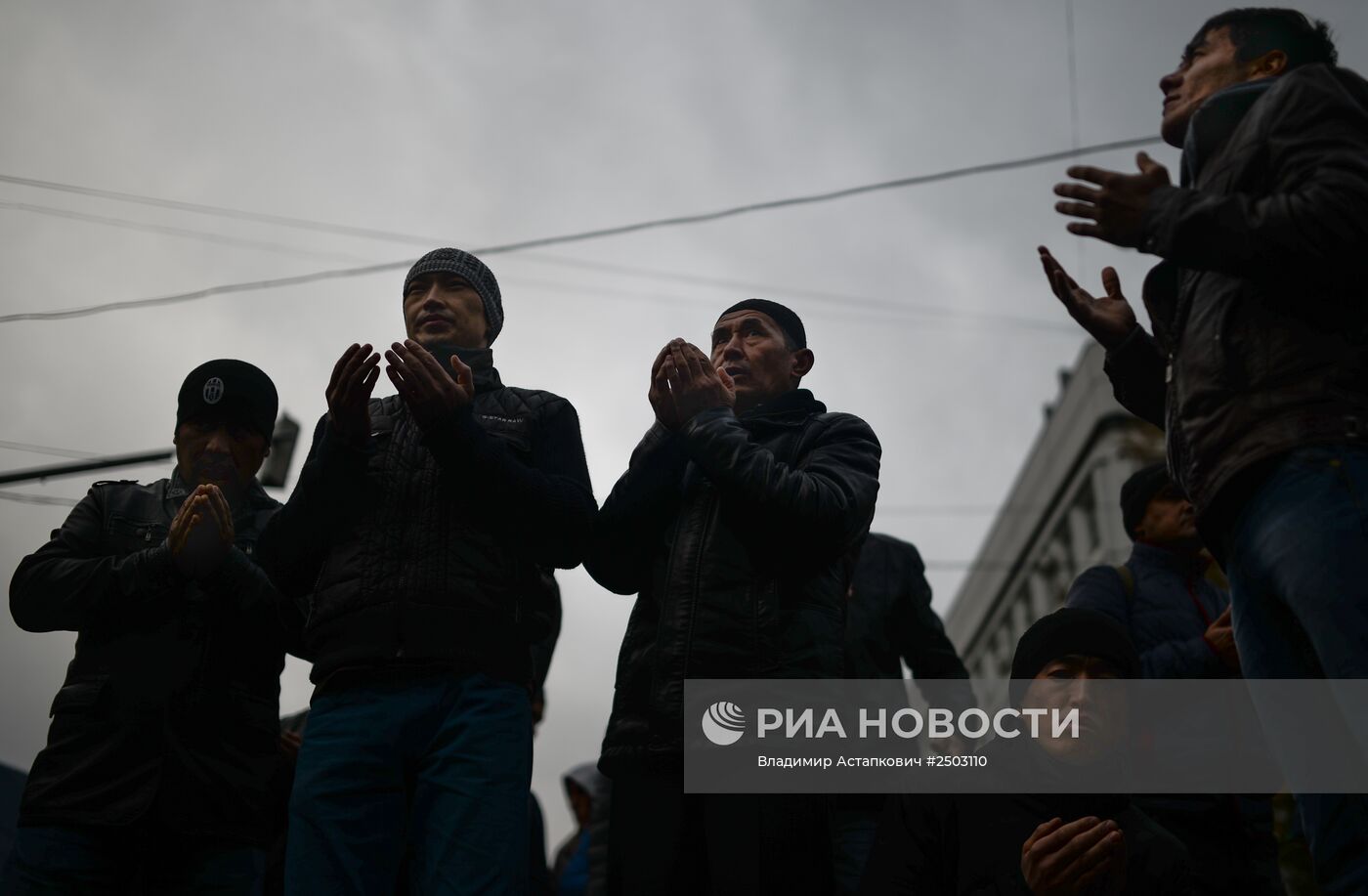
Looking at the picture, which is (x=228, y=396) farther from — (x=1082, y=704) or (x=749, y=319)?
(x=1082, y=704)

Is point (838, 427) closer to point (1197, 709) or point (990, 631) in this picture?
point (1197, 709)

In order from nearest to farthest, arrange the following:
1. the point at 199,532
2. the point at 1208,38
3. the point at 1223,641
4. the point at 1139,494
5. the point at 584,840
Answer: the point at 1208,38
the point at 199,532
the point at 1223,641
the point at 1139,494
the point at 584,840

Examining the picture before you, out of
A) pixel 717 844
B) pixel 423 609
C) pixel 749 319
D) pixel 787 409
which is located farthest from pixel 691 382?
pixel 717 844

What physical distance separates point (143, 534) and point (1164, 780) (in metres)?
3.10

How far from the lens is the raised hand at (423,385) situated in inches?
140

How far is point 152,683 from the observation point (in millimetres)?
3855

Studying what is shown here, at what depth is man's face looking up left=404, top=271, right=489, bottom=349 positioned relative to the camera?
13.4ft

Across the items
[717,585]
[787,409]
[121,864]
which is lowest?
[121,864]

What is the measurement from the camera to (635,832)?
330 centimetres

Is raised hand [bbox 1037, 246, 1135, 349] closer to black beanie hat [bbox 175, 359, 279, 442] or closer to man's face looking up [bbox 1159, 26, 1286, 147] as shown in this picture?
man's face looking up [bbox 1159, 26, 1286, 147]

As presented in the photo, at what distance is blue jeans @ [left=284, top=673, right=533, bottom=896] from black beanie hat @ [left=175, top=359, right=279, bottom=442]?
121 centimetres

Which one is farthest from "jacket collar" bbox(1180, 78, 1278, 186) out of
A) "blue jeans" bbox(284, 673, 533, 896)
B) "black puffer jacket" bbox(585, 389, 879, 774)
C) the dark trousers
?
"blue jeans" bbox(284, 673, 533, 896)

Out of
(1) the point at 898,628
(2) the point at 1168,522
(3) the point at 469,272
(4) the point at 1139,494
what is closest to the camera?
(3) the point at 469,272

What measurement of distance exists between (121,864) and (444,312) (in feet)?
5.58
